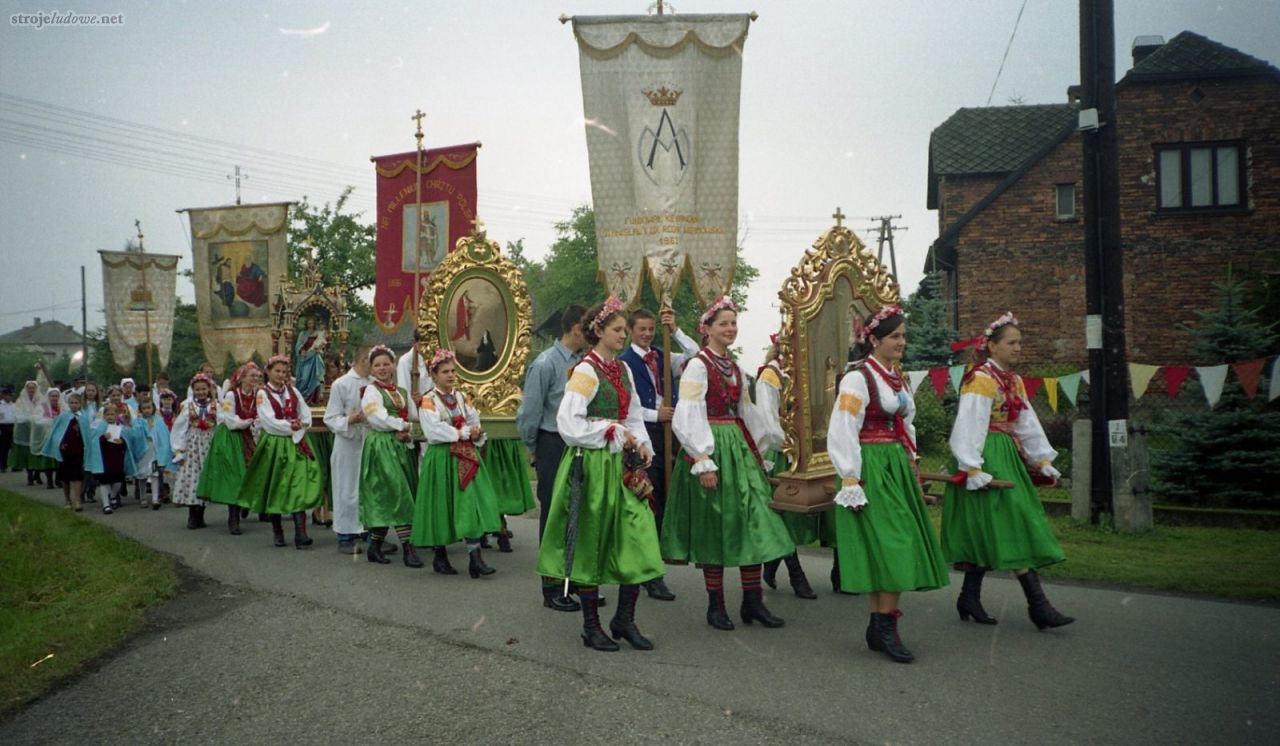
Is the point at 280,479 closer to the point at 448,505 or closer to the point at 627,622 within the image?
the point at 448,505

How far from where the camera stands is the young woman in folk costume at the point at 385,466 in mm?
8805

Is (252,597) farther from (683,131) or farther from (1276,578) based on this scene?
(1276,578)

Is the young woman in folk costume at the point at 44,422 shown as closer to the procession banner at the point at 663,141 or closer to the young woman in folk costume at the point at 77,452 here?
the young woman in folk costume at the point at 77,452

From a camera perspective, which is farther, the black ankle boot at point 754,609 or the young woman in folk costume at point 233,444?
the young woman in folk costume at point 233,444

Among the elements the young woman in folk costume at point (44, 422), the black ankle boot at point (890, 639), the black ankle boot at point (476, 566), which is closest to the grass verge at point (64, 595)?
the black ankle boot at point (476, 566)

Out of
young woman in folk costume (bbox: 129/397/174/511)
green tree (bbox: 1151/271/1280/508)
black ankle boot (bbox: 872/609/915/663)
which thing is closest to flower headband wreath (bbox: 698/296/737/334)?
black ankle boot (bbox: 872/609/915/663)

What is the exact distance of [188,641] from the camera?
19.1 feet

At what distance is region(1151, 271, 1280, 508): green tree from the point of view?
10.6m

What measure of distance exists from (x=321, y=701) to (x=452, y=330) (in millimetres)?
6033

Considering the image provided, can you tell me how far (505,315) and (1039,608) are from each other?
6.49 m

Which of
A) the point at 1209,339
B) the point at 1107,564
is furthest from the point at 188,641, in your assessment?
the point at 1209,339

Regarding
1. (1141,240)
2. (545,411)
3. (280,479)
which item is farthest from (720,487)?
(1141,240)

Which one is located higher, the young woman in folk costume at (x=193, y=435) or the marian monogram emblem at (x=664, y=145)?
the marian monogram emblem at (x=664, y=145)

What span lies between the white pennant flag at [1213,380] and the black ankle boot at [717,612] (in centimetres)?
728
